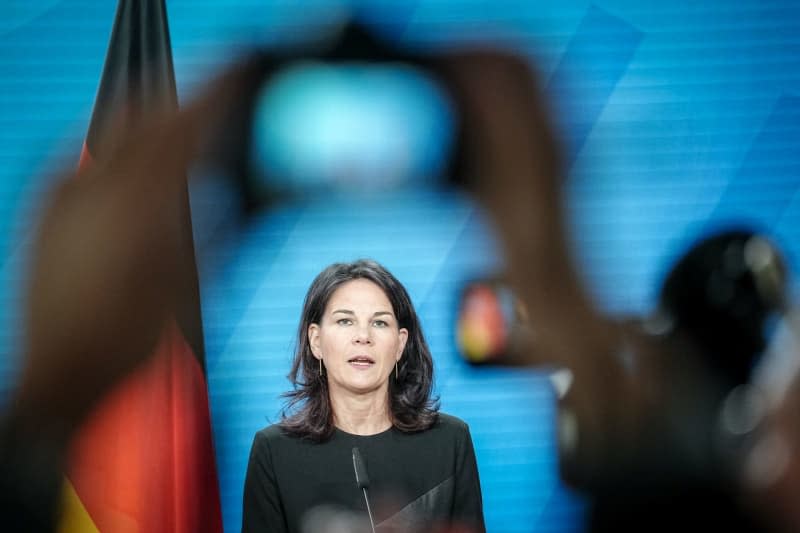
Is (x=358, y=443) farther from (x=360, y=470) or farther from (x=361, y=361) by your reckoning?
(x=361, y=361)

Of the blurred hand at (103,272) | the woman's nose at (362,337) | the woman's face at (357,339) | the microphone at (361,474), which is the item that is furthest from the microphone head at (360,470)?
the blurred hand at (103,272)

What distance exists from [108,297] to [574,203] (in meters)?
1.57

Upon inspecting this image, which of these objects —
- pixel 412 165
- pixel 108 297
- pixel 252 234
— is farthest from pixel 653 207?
pixel 108 297

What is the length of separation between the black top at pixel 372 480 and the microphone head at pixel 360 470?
0.02m

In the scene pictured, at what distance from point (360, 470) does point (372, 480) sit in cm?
7

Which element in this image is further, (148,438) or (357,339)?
(148,438)

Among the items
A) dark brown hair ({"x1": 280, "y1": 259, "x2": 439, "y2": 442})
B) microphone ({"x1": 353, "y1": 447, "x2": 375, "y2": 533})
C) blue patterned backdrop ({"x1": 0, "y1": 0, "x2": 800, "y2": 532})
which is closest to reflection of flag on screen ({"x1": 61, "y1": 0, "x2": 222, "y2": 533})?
blue patterned backdrop ({"x1": 0, "y1": 0, "x2": 800, "y2": 532})

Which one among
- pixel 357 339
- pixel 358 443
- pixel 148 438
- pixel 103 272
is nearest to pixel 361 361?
pixel 357 339

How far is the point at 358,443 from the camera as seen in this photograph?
6.90 feet

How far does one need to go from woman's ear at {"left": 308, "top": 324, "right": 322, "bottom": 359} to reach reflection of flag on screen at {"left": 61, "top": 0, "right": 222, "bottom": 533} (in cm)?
46

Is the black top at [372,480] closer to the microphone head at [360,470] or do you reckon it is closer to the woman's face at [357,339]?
the microphone head at [360,470]

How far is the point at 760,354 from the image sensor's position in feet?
8.61

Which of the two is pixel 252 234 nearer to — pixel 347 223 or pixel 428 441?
pixel 347 223

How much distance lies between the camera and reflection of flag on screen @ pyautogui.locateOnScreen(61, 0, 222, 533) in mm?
2352
